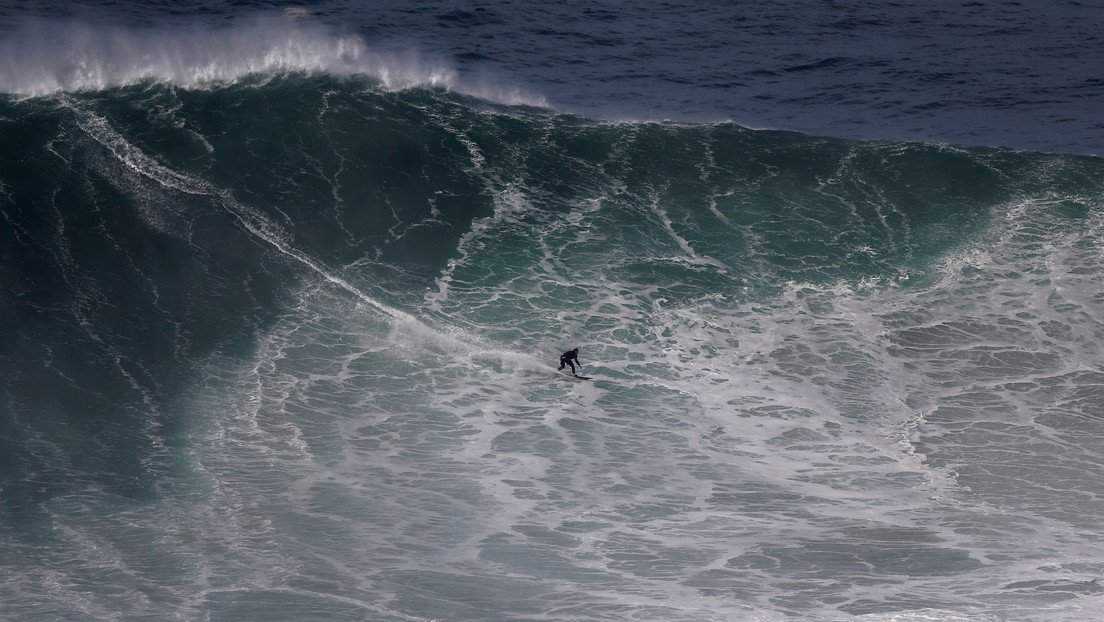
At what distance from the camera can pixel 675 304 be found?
19.0m

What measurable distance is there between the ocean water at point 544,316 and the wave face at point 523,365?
0.24ft

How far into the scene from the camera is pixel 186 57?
1012 inches

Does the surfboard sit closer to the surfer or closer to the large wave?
the surfer

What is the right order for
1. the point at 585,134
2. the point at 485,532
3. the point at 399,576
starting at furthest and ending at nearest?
the point at 585,134
the point at 485,532
the point at 399,576

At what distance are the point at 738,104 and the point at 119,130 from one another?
48.8ft

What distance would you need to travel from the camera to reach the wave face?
40.3 feet

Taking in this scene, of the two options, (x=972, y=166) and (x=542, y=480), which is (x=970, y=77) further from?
(x=542, y=480)

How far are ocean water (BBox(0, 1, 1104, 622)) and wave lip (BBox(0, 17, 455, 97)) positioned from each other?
4.9 inches

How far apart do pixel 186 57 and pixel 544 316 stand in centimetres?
1334

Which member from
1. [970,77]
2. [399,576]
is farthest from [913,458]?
[970,77]

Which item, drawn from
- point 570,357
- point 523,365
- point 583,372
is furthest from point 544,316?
point 570,357

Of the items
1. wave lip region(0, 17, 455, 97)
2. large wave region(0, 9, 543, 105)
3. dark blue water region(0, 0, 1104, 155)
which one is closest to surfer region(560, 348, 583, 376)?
dark blue water region(0, 0, 1104, 155)

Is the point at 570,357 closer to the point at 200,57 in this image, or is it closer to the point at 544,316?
the point at 544,316

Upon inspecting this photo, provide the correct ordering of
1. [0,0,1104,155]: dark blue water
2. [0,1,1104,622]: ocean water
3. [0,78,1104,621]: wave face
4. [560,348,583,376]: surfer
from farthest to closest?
[0,0,1104,155]: dark blue water
[560,348,583,376]: surfer
[0,1,1104,622]: ocean water
[0,78,1104,621]: wave face
